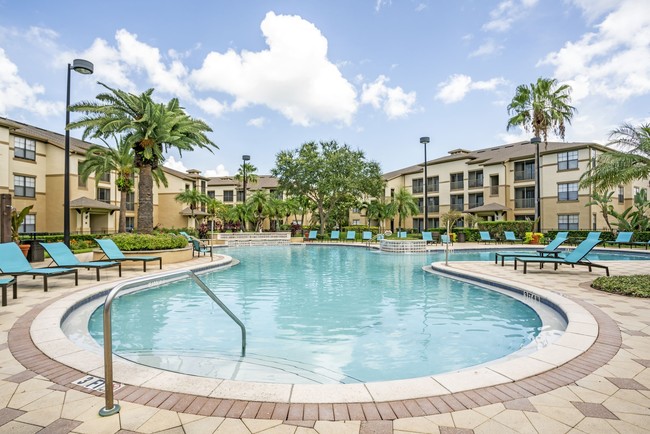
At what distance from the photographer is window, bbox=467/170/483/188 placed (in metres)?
40.9

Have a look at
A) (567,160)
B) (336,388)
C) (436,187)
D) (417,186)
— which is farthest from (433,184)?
(336,388)

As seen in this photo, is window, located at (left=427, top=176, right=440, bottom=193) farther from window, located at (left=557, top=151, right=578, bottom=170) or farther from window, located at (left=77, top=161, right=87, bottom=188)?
window, located at (left=77, top=161, right=87, bottom=188)

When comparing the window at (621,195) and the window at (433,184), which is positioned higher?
the window at (433,184)

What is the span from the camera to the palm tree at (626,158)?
9797mm

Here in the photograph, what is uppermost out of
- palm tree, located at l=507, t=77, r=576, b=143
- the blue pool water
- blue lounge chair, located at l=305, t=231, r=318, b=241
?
palm tree, located at l=507, t=77, r=576, b=143

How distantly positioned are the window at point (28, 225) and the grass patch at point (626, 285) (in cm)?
3636

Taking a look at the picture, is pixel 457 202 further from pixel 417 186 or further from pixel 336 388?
pixel 336 388

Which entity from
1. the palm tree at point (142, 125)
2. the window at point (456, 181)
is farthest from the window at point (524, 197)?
the palm tree at point (142, 125)

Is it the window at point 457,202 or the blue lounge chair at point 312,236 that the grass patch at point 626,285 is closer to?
the blue lounge chair at point 312,236

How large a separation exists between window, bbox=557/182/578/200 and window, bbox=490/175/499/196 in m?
5.87

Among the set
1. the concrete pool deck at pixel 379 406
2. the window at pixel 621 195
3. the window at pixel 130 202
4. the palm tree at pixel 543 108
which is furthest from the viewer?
the window at pixel 130 202

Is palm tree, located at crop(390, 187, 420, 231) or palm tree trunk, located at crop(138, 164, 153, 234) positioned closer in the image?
palm tree trunk, located at crop(138, 164, 153, 234)

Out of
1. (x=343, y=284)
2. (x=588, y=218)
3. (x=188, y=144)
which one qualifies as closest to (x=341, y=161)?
(x=188, y=144)

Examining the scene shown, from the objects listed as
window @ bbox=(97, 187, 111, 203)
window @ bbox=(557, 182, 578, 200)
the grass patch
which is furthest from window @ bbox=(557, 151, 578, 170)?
window @ bbox=(97, 187, 111, 203)
